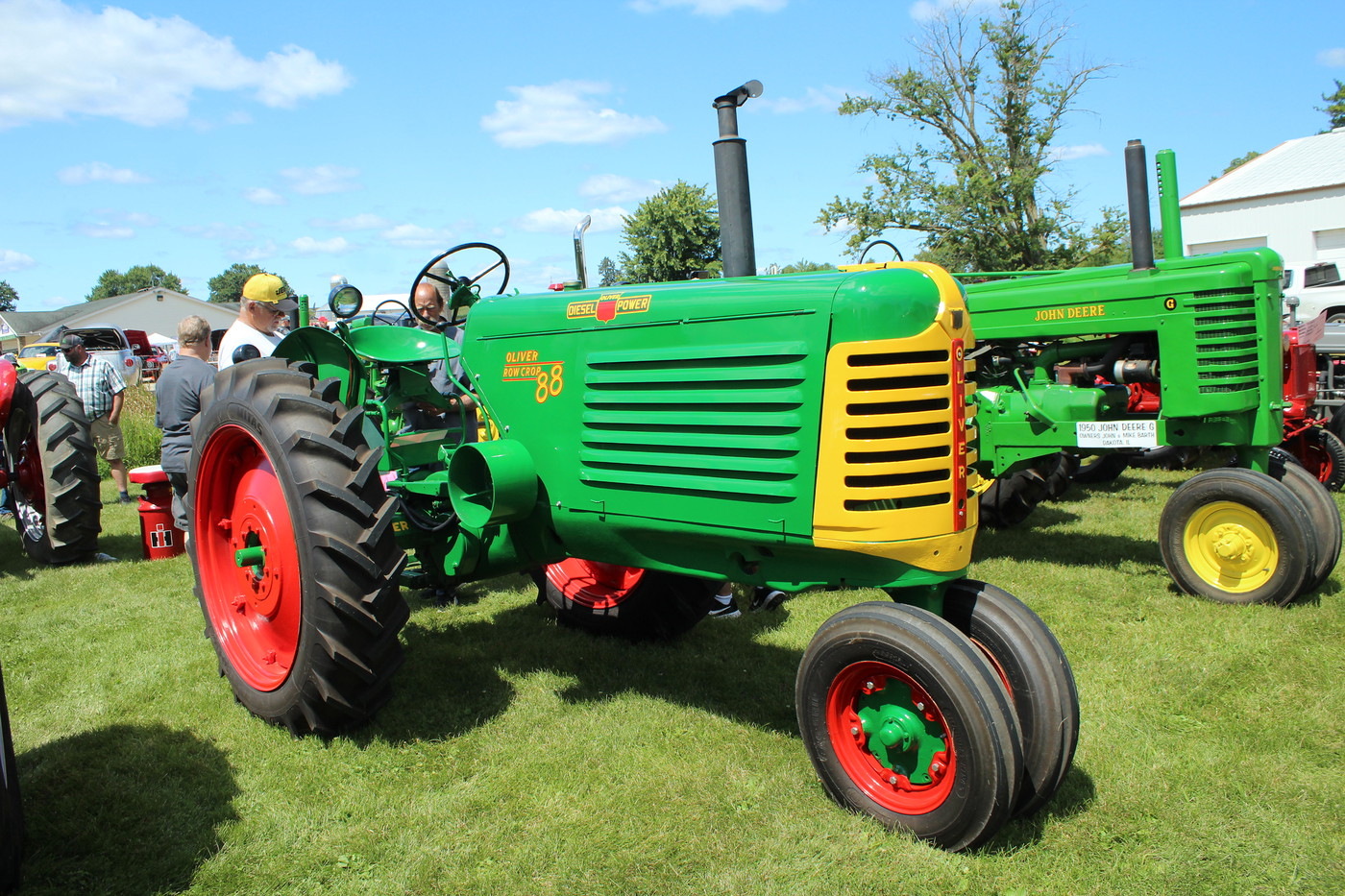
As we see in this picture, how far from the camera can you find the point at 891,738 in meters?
2.62

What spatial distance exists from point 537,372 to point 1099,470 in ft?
21.4

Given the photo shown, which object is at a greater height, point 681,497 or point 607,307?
point 607,307

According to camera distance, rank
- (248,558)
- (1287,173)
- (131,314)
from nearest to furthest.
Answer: (248,558) < (1287,173) < (131,314)

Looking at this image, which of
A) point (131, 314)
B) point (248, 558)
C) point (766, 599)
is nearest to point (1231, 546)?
point (766, 599)

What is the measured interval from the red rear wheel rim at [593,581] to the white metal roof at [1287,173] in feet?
91.1

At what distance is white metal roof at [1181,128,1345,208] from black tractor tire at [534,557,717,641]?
2778cm

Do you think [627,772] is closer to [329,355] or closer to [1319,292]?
[329,355]

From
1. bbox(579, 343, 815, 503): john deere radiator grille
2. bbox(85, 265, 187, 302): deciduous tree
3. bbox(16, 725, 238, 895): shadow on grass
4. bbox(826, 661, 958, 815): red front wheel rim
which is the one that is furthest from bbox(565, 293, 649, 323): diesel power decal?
bbox(85, 265, 187, 302): deciduous tree

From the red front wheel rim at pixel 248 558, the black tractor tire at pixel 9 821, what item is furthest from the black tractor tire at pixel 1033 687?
the black tractor tire at pixel 9 821

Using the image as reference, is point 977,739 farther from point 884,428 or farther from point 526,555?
point 526,555

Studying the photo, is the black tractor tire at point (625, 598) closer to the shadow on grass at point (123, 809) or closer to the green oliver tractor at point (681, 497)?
the green oliver tractor at point (681, 497)

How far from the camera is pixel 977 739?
241 centimetres

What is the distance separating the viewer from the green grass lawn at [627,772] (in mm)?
2582

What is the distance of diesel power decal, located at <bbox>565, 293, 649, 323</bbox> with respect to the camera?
3174mm
